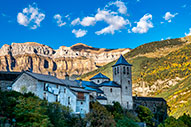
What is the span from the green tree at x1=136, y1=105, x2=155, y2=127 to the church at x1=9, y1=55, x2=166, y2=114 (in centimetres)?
168

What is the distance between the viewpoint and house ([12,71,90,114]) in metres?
39.6

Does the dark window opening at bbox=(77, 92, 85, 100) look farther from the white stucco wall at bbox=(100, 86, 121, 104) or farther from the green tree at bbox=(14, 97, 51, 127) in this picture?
the green tree at bbox=(14, 97, 51, 127)

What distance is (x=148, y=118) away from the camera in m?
57.0

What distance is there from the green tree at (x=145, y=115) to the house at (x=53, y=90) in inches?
695

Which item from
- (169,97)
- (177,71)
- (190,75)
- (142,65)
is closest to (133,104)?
(169,97)

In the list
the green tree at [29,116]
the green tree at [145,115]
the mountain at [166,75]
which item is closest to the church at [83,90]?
the green tree at [145,115]

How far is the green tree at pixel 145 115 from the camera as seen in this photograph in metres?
56.2

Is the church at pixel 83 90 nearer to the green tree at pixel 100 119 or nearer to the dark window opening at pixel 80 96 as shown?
the dark window opening at pixel 80 96

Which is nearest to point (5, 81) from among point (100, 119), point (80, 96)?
point (80, 96)

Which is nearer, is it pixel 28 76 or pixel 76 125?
pixel 76 125

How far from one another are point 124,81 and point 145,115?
9.27m

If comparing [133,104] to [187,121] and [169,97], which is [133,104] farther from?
[169,97]

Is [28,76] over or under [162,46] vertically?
under

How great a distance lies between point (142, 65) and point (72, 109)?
95.8 meters
